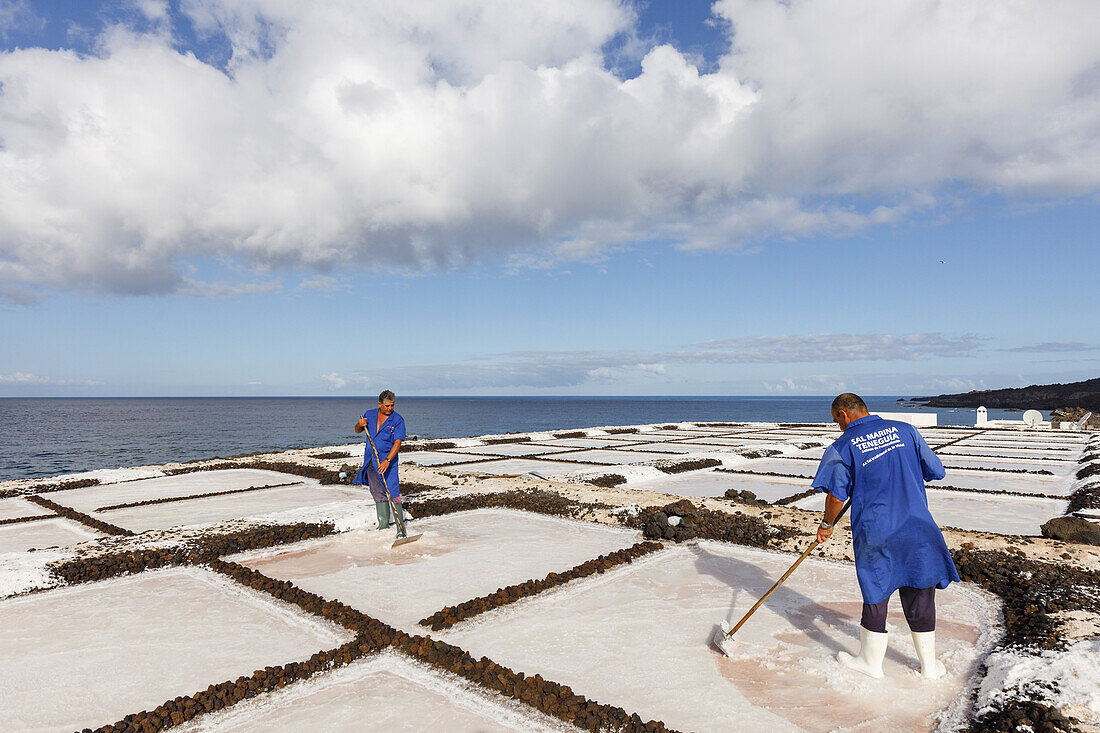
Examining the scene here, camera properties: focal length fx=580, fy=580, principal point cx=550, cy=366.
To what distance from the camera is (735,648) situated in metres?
4.99

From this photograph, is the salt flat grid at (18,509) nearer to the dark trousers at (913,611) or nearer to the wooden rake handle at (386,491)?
the wooden rake handle at (386,491)

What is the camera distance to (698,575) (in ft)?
23.4

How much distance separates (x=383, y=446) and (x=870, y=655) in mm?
6543

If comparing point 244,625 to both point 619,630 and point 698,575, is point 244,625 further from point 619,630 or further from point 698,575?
point 698,575

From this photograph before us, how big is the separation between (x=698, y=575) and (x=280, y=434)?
6724 centimetres

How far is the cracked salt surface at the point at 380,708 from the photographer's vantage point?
153 inches

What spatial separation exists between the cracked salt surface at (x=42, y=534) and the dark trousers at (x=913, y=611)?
11.2 metres

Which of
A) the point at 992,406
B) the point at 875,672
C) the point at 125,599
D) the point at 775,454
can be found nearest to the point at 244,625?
the point at 125,599

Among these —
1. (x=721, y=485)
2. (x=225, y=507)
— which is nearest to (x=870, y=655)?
(x=721, y=485)

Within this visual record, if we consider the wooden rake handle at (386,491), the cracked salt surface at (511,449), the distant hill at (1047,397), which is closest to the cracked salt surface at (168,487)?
the wooden rake handle at (386,491)

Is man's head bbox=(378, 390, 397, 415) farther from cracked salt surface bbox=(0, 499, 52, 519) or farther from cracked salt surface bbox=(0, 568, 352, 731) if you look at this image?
cracked salt surface bbox=(0, 499, 52, 519)

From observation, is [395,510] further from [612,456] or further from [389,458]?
[612,456]

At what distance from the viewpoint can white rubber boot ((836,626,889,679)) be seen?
4410mm

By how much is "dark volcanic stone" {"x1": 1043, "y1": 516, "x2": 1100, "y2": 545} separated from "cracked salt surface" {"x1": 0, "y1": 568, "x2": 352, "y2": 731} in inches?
387
